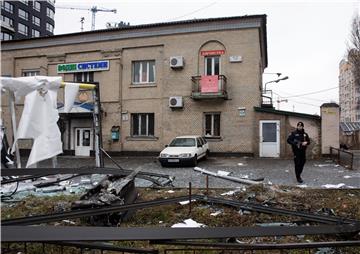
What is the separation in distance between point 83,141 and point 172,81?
7464 mm

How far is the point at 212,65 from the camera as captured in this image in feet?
70.2

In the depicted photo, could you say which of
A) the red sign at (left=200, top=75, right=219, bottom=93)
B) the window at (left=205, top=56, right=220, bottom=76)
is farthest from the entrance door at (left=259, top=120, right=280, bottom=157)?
the window at (left=205, top=56, right=220, bottom=76)

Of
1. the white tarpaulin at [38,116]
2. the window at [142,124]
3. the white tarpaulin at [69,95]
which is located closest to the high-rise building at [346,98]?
the window at [142,124]

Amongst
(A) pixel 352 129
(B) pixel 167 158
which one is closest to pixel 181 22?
(B) pixel 167 158

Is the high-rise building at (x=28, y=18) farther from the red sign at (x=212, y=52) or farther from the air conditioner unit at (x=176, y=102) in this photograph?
the red sign at (x=212, y=52)

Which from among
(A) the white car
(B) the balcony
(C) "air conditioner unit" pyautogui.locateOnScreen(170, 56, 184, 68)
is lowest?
(A) the white car

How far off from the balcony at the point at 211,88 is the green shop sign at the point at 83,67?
652 centimetres

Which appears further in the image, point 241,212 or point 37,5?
point 37,5

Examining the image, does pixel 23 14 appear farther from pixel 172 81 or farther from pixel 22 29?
pixel 172 81

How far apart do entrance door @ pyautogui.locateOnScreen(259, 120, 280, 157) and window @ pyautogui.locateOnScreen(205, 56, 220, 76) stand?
421 centimetres

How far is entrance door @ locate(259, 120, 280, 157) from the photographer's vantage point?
67.2 ft

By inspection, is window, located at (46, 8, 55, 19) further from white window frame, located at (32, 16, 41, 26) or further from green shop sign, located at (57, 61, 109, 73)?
green shop sign, located at (57, 61, 109, 73)

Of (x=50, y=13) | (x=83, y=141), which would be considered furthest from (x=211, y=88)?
(x=50, y=13)

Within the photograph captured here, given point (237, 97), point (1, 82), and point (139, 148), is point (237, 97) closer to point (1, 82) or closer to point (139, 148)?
point (139, 148)
